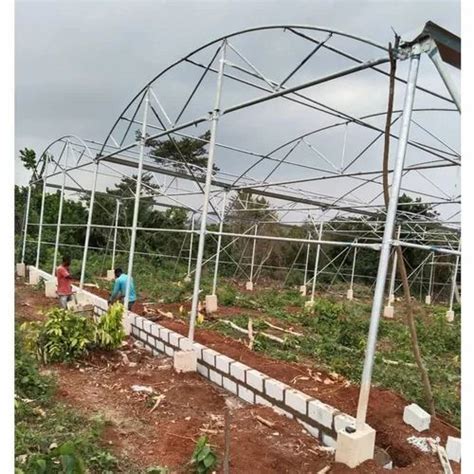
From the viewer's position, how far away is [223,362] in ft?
18.8

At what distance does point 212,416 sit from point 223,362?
958 mm

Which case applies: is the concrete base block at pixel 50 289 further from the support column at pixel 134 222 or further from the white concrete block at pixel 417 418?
the white concrete block at pixel 417 418

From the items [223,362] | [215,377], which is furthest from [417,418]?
[215,377]

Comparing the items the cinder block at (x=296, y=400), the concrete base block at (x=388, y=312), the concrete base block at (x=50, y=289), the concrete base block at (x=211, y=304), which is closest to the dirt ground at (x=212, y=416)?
the cinder block at (x=296, y=400)

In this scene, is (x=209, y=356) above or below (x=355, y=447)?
below

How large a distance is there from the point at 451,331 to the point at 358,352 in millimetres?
4292

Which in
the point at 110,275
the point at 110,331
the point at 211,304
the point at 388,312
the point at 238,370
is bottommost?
the point at 110,275

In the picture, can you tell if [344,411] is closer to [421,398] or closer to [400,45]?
[421,398]

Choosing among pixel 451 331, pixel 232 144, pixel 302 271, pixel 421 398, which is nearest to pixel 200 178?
pixel 232 144

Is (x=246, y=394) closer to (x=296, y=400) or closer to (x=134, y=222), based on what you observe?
(x=296, y=400)

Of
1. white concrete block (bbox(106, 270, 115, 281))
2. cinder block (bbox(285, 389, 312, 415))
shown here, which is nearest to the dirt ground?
cinder block (bbox(285, 389, 312, 415))

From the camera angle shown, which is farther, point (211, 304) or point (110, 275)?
point (110, 275)

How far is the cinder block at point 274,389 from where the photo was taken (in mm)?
4781
